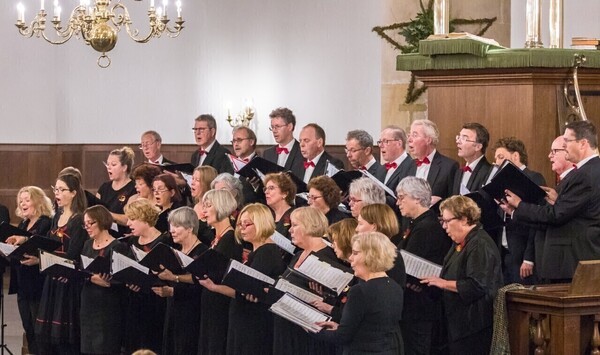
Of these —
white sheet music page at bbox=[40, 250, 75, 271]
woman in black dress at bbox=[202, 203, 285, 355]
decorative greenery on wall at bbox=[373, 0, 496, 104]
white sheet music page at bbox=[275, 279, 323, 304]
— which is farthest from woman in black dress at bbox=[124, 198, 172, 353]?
decorative greenery on wall at bbox=[373, 0, 496, 104]

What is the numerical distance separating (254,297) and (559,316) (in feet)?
5.42

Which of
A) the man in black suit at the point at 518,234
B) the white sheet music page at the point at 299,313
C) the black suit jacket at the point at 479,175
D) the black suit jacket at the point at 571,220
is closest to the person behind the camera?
the white sheet music page at the point at 299,313

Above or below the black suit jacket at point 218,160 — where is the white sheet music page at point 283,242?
below

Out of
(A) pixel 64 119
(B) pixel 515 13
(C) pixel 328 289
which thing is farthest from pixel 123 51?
(C) pixel 328 289

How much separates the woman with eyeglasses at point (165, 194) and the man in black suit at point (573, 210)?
7.99 ft

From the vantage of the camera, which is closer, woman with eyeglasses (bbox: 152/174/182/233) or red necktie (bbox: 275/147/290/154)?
woman with eyeglasses (bbox: 152/174/182/233)

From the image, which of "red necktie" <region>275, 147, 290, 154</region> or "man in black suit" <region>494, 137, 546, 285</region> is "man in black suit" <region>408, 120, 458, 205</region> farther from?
"red necktie" <region>275, 147, 290, 154</region>

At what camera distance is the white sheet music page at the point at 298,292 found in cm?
642

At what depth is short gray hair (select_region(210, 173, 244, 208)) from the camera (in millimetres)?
8023

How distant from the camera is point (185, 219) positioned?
7402 millimetres

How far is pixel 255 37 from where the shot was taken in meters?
14.7

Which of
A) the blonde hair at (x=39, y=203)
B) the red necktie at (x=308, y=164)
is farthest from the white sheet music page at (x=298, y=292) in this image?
the blonde hair at (x=39, y=203)

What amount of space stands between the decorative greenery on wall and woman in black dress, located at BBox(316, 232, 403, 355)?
18.8ft

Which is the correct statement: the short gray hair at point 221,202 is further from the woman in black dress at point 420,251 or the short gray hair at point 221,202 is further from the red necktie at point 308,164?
the red necktie at point 308,164
